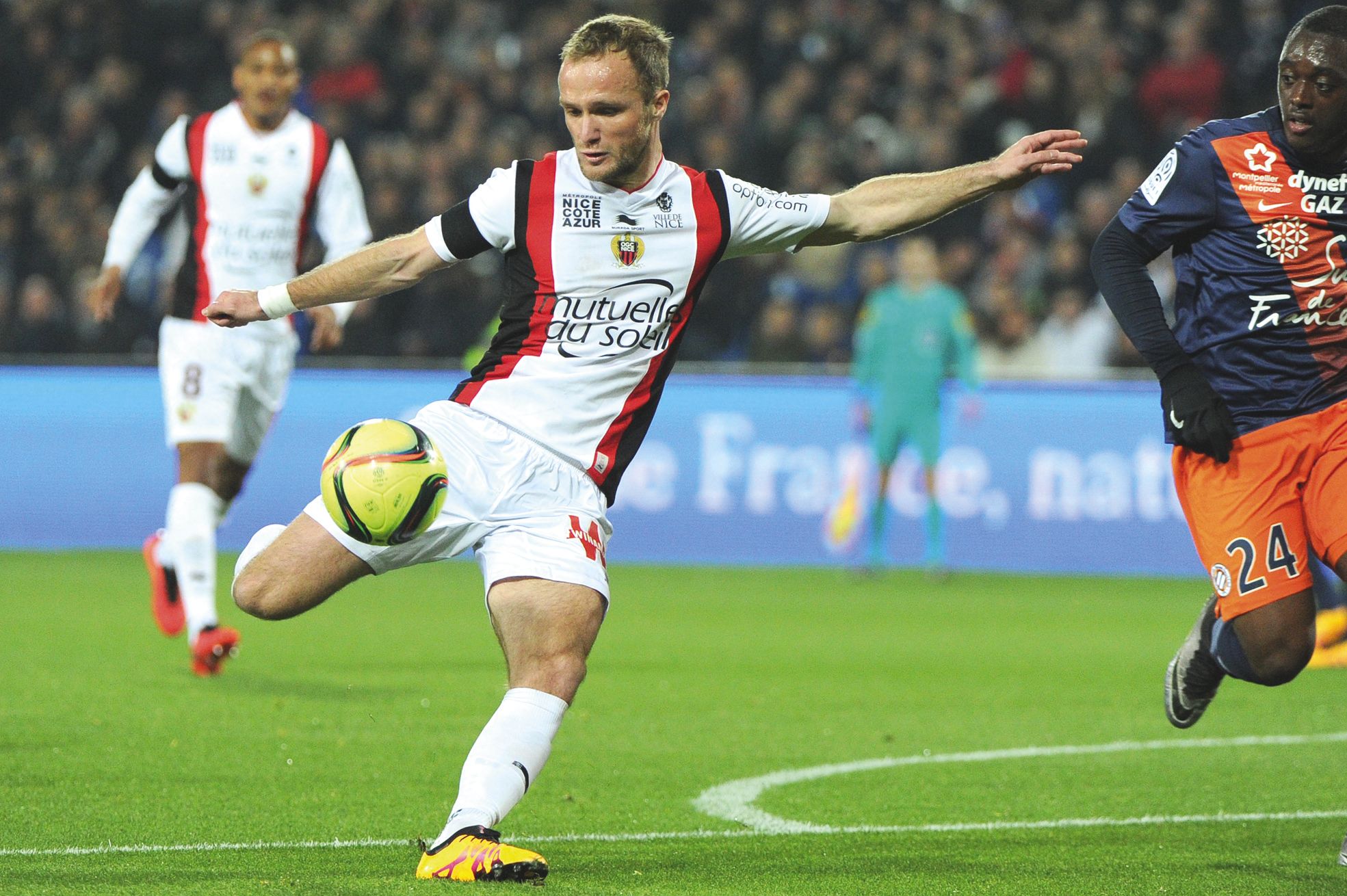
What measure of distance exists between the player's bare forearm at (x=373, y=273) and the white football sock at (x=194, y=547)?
3.65 metres

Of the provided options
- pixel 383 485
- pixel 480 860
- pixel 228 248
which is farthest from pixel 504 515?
pixel 228 248

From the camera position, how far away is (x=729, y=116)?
1802cm

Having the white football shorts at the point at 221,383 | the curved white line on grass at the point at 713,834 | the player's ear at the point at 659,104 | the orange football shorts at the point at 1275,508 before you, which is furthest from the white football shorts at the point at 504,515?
Answer: the white football shorts at the point at 221,383

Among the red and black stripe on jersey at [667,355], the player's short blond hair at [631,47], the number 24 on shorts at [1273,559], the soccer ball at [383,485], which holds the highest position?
the player's short blond hair at [631,47]

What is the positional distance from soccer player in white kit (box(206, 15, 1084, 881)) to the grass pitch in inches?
24.2

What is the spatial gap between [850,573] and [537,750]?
10.0 metres

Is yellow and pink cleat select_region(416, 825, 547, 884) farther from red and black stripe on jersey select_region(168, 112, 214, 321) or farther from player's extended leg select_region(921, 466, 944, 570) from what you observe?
player's extended leg select_region(921, 466, 944, 570)

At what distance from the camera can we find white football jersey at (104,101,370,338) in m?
8.61

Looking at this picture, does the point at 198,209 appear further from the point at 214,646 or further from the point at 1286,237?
the point at 1286,237

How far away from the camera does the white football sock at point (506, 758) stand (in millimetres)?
4418

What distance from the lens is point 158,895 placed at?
4.18 m

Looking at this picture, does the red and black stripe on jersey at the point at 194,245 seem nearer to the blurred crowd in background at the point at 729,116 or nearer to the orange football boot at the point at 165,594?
the orange football boot at the point at 165,594

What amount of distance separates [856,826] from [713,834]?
0.43 m

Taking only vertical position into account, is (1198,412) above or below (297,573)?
above
